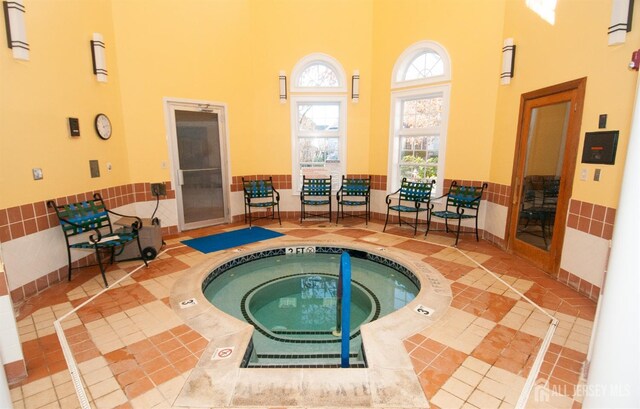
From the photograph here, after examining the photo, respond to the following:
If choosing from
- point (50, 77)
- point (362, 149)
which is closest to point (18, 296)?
point (50, 77)

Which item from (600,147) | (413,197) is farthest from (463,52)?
(600,147)

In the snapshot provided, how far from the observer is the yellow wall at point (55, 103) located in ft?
9.50

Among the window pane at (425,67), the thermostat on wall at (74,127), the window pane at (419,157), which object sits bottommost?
the window pane at (419,157)

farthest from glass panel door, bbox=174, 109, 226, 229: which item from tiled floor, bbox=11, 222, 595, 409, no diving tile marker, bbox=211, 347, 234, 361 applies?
no diving tile marker, bbox=211, 347, 234, 361

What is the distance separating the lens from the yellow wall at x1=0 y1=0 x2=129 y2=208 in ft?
9.50

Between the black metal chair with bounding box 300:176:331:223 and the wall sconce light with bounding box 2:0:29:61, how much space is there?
4030 millimetres

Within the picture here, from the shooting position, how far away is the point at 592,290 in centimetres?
292

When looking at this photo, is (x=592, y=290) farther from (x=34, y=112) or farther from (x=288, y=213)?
(x=34, y=112)

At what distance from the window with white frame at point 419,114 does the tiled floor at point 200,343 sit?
242cm

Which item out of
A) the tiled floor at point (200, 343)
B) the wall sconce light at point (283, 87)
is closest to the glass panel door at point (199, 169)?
the wall sconce light at point (283, 87)

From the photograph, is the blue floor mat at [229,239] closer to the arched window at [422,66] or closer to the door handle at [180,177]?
the door handle at [180,177]

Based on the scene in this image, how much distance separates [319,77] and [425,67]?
76.8 inches

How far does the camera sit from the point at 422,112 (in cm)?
546

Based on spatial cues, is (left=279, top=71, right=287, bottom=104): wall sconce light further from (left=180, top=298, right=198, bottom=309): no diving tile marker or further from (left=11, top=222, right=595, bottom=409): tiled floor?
(left=180, top=298, right=198, bottom=309): no diving tile marker
